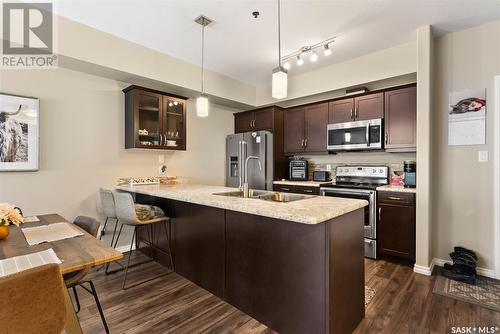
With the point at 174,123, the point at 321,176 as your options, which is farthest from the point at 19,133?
the point at 321,176

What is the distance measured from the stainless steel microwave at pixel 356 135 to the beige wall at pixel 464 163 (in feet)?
2.04

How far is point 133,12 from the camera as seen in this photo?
8.04ft

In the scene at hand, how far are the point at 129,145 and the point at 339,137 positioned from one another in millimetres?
2962

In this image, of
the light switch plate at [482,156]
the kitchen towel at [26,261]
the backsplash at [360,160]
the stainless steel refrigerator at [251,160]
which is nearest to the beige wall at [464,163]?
the light switch plate at [482,156]

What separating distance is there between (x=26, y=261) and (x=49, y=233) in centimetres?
54

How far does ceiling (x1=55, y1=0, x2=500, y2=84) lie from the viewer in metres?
2.35

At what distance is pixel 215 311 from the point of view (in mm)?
1969

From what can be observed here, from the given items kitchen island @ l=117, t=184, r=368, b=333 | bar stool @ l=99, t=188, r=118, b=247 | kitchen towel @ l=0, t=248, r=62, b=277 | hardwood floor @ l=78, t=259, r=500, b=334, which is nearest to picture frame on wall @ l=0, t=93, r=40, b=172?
bar stool @ l=99, t=188, r=118, b=247

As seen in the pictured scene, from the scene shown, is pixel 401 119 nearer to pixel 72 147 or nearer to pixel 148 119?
pixel 148 119

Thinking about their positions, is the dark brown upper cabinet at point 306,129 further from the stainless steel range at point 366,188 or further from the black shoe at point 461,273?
the black shoe at point 461,273

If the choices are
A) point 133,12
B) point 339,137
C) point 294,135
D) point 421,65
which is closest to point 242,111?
point 294,135

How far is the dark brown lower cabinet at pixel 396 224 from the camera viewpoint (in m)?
2.81

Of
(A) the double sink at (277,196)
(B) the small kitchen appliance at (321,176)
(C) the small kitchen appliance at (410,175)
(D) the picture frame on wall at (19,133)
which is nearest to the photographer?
(A) the double sink at (277,196)

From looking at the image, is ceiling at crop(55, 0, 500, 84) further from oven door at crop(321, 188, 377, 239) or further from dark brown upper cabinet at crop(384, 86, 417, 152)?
oven door at crop(321, 188, 377, 239)
